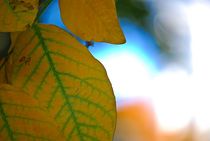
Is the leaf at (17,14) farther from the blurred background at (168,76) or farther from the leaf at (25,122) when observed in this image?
the blurred background at (168,76)

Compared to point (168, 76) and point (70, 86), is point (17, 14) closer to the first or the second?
point (70, 86)

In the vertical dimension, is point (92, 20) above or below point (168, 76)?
above

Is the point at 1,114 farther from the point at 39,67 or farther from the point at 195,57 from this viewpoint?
the point at 195,57

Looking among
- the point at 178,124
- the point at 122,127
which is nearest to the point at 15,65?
the point at 122,127

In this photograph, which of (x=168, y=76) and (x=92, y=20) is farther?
(x=168, y=76)

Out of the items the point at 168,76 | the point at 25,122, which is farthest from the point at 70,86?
the point at 168,76

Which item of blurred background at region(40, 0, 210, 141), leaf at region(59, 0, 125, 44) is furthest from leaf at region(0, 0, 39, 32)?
blurred background at region(40, 0, 210, 141)
